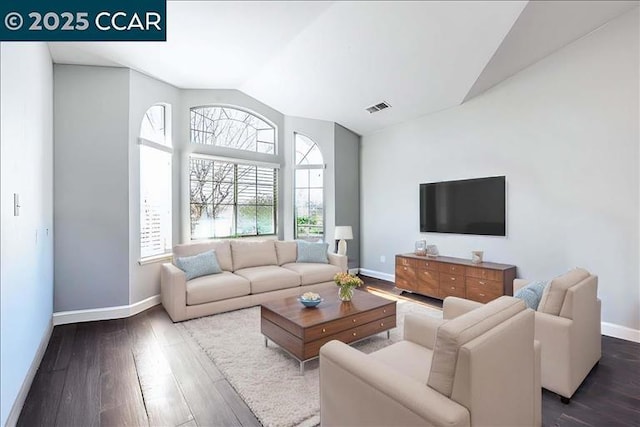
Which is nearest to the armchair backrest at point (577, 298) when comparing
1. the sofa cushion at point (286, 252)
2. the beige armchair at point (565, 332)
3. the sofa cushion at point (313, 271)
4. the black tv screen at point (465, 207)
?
the beige armchair at point (565, 332)

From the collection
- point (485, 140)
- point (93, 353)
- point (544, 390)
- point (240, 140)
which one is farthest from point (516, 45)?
point (93, 353)

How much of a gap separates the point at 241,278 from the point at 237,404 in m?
2.10

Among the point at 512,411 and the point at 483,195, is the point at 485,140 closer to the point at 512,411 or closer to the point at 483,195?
the point at 483,195

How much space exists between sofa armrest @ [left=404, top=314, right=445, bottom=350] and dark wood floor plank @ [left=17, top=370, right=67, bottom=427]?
2357 millimetres

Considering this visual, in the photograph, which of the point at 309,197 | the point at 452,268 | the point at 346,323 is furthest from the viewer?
the point at 309,197

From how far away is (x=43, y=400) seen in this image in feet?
7.13

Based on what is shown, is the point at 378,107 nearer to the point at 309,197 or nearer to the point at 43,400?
the point at 309,197

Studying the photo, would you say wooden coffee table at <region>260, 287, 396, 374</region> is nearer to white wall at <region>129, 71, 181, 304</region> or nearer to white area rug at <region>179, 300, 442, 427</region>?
white area rug at <region>179, 300, 442, 427</region>

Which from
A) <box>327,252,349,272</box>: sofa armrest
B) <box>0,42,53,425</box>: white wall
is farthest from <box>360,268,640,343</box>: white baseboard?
<box>0,42,53,425</box>: white wall

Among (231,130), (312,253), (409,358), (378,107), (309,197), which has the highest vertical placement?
(378,107)

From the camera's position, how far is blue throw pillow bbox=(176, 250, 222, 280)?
13.1 feet

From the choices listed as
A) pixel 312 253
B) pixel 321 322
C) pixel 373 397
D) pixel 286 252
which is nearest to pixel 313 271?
pixel 312 253

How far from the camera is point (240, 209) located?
18.1ft

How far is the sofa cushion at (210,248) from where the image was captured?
424cm
